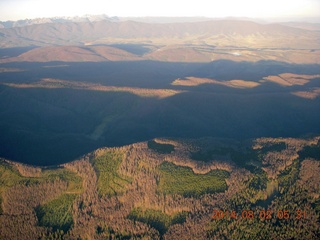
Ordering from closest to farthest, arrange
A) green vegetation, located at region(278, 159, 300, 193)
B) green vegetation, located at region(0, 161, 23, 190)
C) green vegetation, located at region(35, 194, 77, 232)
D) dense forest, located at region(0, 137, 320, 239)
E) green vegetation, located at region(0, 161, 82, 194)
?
dense forest, located at region(0, 137, 320, 239) → green vegetation, located at region(35, 194, 77, 232) → green vegetation, located at region(278, 159, 300, 193) → green vegetation, located at region(0, 161, 82, 194) → green vegetation, located at region(0, 161, 23, 190)

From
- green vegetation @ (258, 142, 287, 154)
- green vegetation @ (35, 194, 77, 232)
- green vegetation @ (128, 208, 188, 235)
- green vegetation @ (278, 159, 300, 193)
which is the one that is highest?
green vegetation @ (258, 142, 287, 154)

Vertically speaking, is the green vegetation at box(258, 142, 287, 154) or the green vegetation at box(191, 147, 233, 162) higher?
the green vegetation at box(258, 142, 287, 154)

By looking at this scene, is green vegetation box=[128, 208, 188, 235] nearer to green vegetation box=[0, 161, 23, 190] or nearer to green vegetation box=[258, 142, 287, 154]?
green vegetation box=[0, 161, 23, 190]

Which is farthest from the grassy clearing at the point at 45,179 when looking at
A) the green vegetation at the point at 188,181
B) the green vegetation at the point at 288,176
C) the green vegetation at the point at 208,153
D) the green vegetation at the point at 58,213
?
the green vegetation at the point at 288,176

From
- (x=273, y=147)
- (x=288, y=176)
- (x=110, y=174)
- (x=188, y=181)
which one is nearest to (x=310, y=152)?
(x=273, y=147)
